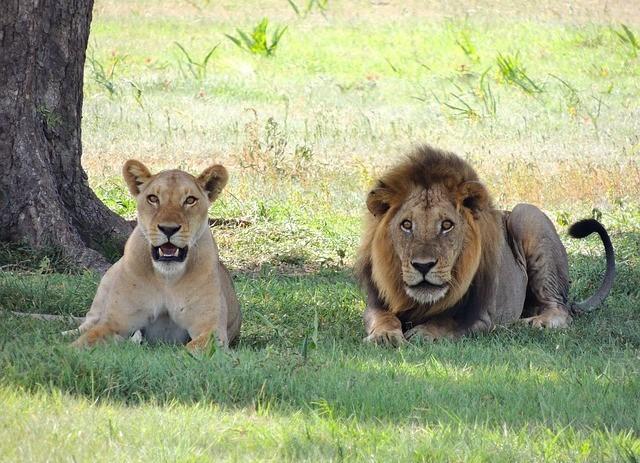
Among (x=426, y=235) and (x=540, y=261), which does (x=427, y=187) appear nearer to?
(x=426, y=235)

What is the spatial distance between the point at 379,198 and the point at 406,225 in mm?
263

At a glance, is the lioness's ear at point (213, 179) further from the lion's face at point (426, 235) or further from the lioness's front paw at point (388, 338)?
the lioness's front paw at point (388, 338)

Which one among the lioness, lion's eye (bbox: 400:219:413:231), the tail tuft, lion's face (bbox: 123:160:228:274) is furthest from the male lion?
lion's face (bbox: 123:160:228:274)

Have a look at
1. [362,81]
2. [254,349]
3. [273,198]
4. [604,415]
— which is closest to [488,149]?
[273,198]

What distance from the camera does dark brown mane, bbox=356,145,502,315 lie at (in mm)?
6105

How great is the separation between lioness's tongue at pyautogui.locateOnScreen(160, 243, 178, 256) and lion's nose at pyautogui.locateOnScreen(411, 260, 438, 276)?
4.10ft

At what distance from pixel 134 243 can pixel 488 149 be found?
26.3ft

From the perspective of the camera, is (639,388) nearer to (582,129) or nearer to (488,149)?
(488,149)

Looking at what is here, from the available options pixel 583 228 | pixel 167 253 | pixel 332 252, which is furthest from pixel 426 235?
pixel 332 252

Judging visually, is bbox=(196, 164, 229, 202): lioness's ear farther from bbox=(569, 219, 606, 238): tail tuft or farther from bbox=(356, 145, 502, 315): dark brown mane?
bbox=(569, 219, 606, 238): tail tuft

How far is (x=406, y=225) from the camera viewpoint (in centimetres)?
605

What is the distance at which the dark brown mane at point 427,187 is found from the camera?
20.0ft

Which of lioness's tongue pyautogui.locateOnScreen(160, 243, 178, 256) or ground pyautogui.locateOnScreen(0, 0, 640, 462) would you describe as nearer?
ground pyautogui.locateOnScreen(0, 0, 640, 462)

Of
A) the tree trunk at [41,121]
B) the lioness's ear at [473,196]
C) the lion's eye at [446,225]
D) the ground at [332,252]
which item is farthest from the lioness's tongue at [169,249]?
the tree trunk at [41,121]
